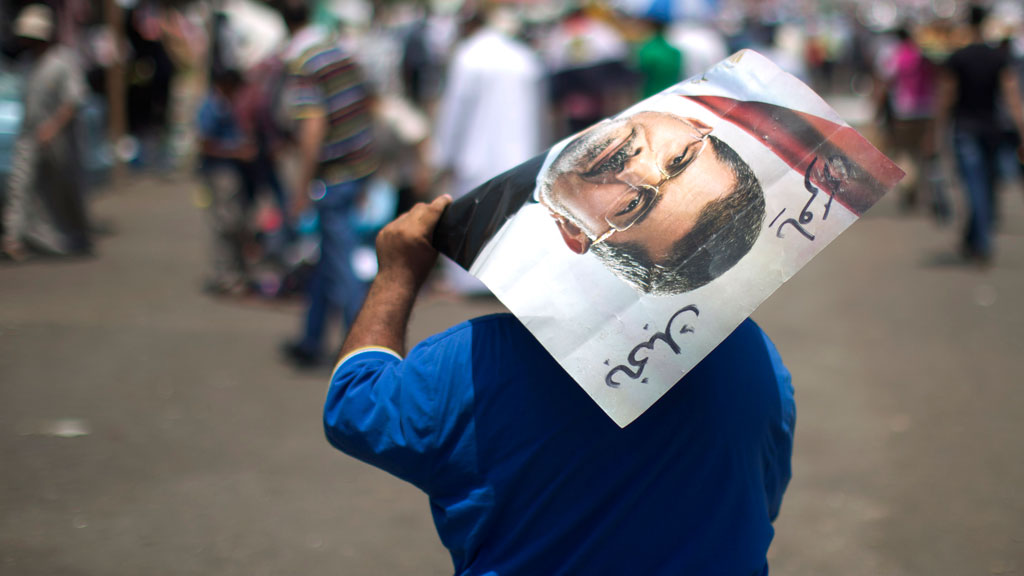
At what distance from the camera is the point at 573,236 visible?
176cm

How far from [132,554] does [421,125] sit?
551 cm

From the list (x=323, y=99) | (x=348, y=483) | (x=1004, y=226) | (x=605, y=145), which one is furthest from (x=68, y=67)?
(x=1004, y=226)

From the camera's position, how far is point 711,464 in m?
1.84

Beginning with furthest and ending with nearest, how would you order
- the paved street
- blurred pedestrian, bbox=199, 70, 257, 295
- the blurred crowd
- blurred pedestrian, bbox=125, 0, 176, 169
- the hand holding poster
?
blurred pedestrian, bbox=125, 0, 176, 169 → blurred pedestrian, bbox=199, 70, 257, 295 → the blurred crowd → the paved street → the hand holding poster

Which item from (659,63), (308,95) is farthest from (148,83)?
(308,95)

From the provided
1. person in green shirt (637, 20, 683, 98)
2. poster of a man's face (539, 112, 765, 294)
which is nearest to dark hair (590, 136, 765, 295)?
poster of a man's face (539, 112, 765, 294)

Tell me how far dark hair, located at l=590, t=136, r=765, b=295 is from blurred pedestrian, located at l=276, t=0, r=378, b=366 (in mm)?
4502

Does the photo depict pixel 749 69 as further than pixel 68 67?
No

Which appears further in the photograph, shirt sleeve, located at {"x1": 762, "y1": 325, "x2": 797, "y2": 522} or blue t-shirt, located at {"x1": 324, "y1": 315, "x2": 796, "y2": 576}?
shirt sleeve, located at {"x1": 762, "y1": 325, "x2": 797, "y2": 522}

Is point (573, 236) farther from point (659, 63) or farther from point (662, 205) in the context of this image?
point (659, 63)

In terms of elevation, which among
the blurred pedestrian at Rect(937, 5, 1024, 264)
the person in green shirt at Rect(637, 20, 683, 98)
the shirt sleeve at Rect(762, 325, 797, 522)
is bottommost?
the blurred pedestrian at Rect(937, 5, 1024, 264)

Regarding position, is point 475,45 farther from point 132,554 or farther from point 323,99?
point 132,554

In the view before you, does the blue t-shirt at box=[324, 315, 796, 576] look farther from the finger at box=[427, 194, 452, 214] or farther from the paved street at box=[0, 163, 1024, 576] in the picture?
the paved street at box=[0, 163, 1024, 576]

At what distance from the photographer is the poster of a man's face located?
171 cm
